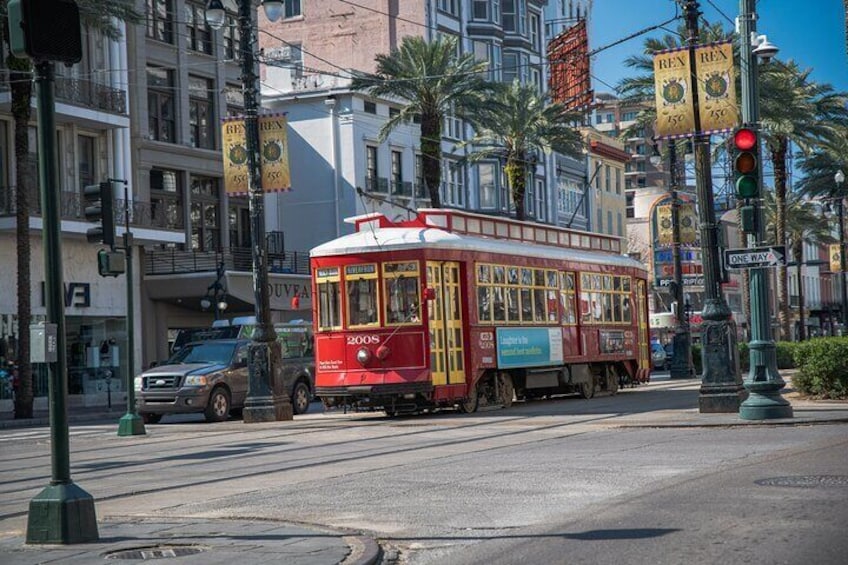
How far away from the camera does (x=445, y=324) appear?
87.8 feet

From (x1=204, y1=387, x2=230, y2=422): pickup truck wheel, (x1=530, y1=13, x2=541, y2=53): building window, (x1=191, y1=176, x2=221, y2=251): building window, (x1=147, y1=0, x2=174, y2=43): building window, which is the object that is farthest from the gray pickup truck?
(x1=530, y1=13, x2=541, y2=53): building window

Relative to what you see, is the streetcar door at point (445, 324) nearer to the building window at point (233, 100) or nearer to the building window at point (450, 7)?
the building window at point (233, 100)

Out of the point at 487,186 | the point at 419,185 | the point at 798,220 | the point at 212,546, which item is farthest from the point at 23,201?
the point at 798,220

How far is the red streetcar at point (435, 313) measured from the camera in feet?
86.0

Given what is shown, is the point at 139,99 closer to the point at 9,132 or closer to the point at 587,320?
the point at 9,132

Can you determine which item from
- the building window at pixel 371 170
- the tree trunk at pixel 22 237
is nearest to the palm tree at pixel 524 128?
the building window at pixel 371 170

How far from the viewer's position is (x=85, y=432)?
28016mm

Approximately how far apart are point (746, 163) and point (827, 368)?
25.0 ft

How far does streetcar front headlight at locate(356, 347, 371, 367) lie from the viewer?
2625 cm

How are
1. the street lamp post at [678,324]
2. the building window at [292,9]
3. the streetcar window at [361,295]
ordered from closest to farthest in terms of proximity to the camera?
the streetcar window at [361,295] < the street lamp post at [678,324] < the building window at [292,9]

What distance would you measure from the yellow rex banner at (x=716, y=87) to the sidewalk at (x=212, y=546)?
43.9 ft

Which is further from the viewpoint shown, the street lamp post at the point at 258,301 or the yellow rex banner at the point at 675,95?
the street lamp post at the point at 258,301

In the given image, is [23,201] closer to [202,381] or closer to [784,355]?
[202,381]

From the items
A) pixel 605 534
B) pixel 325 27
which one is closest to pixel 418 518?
pixel 605 534
